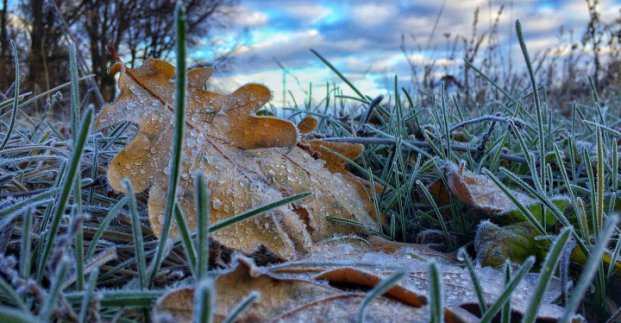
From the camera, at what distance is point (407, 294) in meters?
0.76

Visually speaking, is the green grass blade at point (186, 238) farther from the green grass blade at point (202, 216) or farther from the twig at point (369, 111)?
the twig at point (369, 111)

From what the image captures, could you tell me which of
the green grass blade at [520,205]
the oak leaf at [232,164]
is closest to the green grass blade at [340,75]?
the oak leaf at [232,164]

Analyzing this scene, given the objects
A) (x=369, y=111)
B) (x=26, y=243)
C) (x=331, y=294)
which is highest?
(x=369, y=111)

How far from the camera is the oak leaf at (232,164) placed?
0.96 m

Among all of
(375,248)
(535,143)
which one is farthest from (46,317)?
(535,143)

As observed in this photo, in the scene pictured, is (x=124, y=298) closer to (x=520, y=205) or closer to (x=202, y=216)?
(x=202, y=216)

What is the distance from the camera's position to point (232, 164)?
108 centimetres

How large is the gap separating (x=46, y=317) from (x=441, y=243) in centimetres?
94

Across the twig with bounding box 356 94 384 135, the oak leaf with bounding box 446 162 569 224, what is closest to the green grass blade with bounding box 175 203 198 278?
the oak leaf with bounding box 446 162 569 224

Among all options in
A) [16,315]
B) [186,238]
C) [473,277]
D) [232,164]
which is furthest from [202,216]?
[232,164]

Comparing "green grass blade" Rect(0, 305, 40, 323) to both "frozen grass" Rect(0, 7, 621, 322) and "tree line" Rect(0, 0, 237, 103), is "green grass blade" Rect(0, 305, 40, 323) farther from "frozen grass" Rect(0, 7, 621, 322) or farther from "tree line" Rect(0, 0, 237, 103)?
"tree line" Rect(0, 0, 237, 103)

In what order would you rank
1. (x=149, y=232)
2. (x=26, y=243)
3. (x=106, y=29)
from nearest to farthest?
(x=26, y=243)
(x=149, y=232)
(x=106, y=29)

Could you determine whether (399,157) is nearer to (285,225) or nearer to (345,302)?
(285,225)

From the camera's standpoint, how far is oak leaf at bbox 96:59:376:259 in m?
0.96
